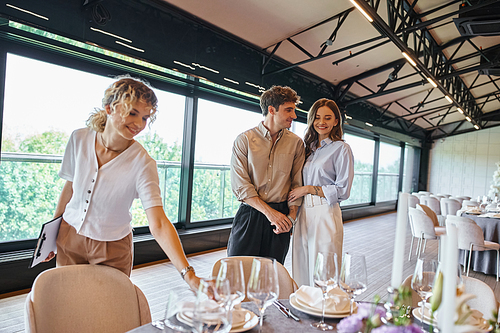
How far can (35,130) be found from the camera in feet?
12.1

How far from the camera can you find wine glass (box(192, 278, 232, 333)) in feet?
Result: 2.54

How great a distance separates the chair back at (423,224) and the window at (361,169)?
14.8 ft

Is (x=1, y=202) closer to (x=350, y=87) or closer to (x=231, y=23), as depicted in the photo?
(x=231, y=23)

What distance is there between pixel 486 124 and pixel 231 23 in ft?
45.5

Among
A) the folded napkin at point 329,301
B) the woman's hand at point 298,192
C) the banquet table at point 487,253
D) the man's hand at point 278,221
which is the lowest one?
the banquet table at point 487,253

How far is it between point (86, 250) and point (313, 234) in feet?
4.66

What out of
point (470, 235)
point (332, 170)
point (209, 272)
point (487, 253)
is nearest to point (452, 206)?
point (487, 253)

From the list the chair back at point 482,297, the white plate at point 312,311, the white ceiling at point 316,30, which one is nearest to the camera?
the white plate at point 312,311

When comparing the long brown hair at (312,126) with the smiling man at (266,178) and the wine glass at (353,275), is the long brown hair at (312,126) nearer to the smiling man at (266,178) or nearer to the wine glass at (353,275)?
the smiling man at (266,178)

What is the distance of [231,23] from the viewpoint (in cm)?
475

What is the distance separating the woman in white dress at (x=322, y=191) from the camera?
2.36 m

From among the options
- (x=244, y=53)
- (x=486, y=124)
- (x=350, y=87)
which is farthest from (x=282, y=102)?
(x=486, y=124)

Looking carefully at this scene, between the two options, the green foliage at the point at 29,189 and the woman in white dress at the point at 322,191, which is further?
the green foliage at the point at 29,189

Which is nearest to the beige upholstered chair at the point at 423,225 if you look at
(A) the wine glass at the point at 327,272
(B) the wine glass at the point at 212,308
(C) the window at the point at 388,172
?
(A) the wine glass at the point at 327,272
